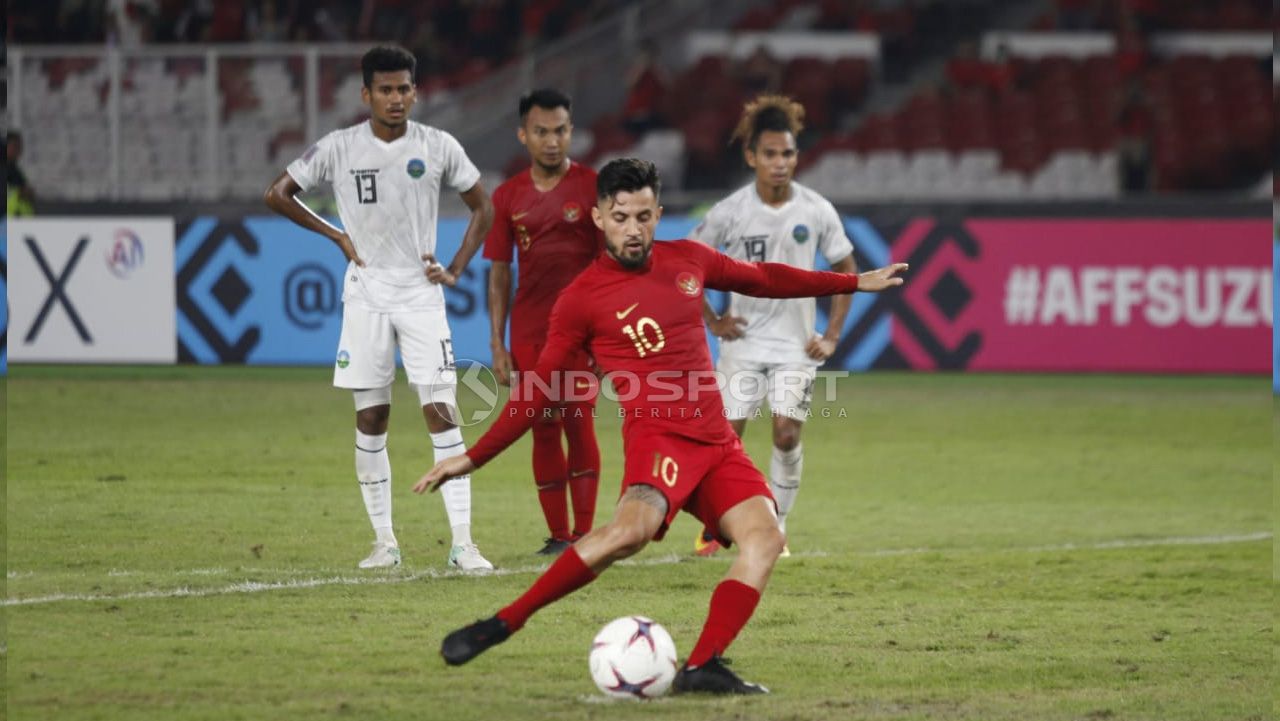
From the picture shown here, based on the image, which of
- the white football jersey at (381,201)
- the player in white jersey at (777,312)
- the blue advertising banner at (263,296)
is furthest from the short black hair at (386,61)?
the blue advertising banner at (263,296)

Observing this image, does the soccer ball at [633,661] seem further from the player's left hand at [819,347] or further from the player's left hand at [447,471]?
the player's left hand at [819,347]

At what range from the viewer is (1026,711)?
578 cm

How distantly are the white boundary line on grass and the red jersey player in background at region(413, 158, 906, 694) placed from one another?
1791mm

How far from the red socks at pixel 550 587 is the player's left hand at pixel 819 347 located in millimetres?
3310

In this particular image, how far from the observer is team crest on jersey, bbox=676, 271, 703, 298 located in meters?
6.46

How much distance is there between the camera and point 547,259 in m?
8.66

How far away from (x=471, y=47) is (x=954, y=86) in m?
6.16

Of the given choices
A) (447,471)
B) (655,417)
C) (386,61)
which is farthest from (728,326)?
(447,471)

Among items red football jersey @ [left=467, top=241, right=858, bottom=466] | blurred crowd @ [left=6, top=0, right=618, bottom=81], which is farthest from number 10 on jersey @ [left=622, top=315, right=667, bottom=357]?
blurred crowd @ [left=6, top=0, right=618, bottom=81]

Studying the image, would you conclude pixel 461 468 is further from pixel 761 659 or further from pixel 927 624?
pixel 927 624

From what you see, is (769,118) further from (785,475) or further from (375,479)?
(375,479)

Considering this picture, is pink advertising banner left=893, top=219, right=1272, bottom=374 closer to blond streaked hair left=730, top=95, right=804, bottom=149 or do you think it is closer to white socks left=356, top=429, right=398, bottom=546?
blond streaked hair left=730, top=95, right=804, bottom=149

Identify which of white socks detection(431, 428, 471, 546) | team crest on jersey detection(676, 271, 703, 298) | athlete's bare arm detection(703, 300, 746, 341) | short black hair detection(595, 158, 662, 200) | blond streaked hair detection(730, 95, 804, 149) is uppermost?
blond streaked hair detection(730, 95, 804, 149)

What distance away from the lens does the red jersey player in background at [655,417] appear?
233 inches
